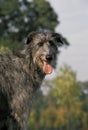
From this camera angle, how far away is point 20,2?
57.1 m

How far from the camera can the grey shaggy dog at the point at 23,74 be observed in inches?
513

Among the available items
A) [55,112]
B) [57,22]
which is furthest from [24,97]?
[55,112]

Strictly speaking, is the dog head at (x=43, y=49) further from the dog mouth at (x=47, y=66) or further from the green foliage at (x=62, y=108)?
the green foliage at (x=62, y=108)

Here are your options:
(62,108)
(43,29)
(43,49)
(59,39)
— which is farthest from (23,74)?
(62,108)

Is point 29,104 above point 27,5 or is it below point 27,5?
below

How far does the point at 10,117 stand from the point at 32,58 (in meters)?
1.40

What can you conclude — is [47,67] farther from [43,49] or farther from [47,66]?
[43,49]

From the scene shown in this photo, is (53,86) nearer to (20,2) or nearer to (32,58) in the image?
(20,2)

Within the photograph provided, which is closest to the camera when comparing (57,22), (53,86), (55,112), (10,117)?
(10,117)

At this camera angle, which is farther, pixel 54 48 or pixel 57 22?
pixel 57 22

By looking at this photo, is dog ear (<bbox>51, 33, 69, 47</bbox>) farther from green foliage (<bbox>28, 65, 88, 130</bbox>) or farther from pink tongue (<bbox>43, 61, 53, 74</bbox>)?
green foliage (<bbox>28, 65, 88, 130</bbox>)

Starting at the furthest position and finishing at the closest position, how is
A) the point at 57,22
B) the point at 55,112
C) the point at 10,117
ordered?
the point at 55,112, the point at 57,22, the point at 10,117

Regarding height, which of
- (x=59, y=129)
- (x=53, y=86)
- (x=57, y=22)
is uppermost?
(x=57, y=22)

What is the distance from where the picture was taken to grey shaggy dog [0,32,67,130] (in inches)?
513
